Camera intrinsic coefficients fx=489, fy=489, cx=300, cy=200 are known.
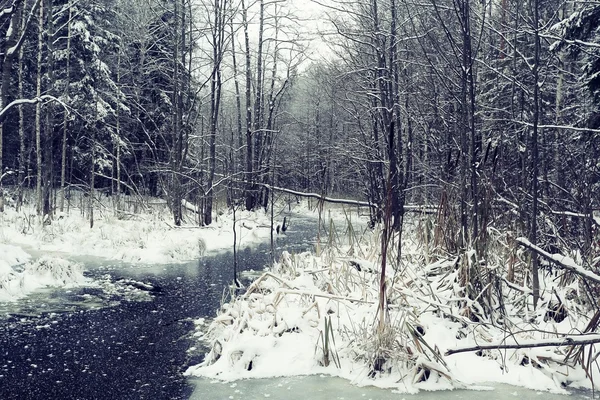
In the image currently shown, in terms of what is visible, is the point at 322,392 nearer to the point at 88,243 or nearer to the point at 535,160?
the point at 535,160

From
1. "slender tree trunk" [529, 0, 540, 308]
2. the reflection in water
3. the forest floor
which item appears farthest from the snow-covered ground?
"slender tree trunk" [529, 0, 540, 308]

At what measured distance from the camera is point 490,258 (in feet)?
18.6

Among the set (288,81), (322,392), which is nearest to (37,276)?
(322,392)

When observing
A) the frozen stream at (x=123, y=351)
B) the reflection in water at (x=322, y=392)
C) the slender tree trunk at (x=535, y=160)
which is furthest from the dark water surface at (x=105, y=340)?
the slender tree trunk at (x=535, y=160)

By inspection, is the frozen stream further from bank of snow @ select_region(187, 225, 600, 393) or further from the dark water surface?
bank of snow @ select_region(187, 225, 600, 393)

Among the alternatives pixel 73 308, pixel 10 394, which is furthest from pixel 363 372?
pixel 73 308

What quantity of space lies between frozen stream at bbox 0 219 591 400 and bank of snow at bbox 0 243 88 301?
0.34 meters

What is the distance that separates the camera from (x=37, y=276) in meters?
8.84

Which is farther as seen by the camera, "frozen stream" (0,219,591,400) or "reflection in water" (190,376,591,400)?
"frozen stream" (0,219,591,400)

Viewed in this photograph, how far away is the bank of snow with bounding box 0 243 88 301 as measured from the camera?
802 centimetres

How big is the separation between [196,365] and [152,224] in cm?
976

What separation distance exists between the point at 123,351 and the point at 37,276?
165 inches

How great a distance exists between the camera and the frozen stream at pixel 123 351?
443 cm

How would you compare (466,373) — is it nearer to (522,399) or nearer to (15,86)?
(522,399)
